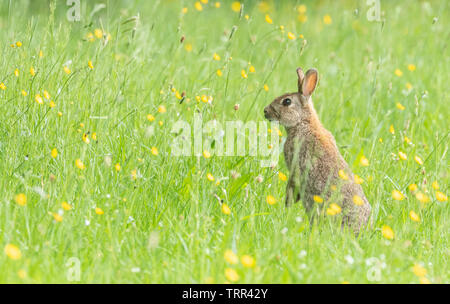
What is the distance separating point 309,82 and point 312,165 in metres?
0.67

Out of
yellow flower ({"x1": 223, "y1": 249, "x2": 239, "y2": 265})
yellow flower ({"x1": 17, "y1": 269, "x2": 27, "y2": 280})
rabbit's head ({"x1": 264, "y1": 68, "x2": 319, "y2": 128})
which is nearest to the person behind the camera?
yellow flower ({"x1": 17, "y1": 269, "x2": 27, "y2": 280})

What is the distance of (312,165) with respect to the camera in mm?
4660

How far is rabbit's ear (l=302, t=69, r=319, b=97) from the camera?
4.91 m

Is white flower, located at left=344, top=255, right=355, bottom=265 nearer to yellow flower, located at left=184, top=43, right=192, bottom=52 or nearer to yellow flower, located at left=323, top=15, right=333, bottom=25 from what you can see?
yellow flower, located at left=184, top=43, right=192, bottom=52

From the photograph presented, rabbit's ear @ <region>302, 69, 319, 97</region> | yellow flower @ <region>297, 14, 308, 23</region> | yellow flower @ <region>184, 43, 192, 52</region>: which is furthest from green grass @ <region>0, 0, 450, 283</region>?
yellow flower @ <region>297, 14, 308, 23</region>

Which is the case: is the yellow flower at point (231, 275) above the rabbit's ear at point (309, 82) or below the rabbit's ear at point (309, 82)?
below

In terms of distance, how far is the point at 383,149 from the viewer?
5391 mm

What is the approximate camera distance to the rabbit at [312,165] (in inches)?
173

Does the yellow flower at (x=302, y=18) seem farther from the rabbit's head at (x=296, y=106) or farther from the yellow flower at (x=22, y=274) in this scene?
the yellow flower at (x=22, y=274)

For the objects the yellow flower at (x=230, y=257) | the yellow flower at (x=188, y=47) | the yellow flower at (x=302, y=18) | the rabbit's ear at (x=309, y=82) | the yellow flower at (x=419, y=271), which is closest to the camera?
the yellow flower at (x=230, y=257)

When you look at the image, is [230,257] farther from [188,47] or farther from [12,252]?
[188,47]

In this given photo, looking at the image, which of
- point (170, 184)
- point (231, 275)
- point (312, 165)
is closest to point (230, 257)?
point (231, 275)

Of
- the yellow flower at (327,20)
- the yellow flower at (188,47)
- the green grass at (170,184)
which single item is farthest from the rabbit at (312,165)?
the yellow flower at (327,20)

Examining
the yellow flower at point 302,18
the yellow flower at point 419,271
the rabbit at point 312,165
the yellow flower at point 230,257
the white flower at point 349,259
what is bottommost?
the yellow flower at point 419,271
